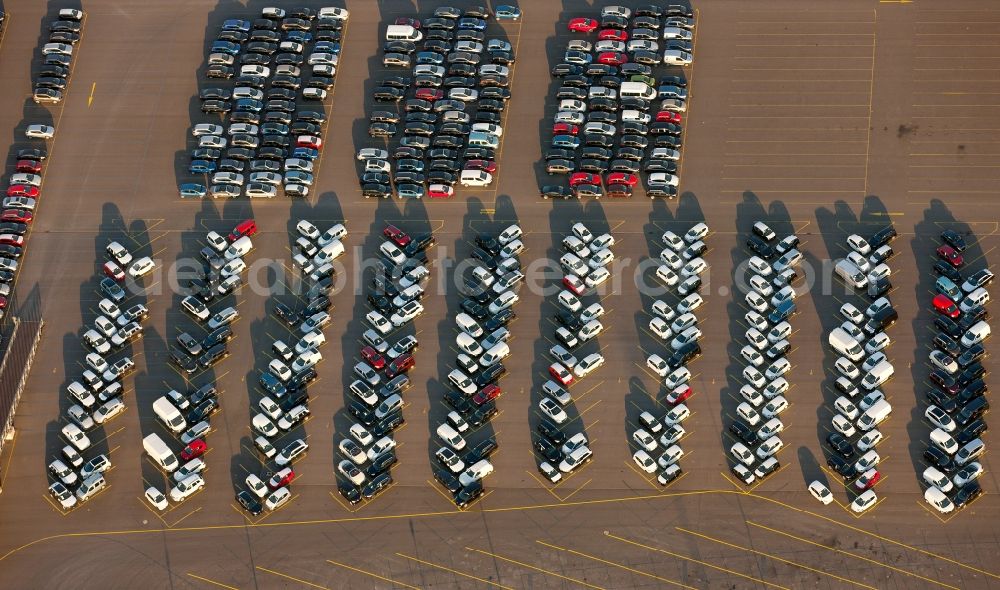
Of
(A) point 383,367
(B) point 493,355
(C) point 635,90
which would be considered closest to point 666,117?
(C) point 635,90

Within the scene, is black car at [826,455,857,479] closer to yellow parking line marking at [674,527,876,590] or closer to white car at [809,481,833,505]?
white car at [809,481,833,505]

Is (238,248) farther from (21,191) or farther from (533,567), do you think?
(533,567)

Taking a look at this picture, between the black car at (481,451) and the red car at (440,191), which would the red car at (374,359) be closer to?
the black car at (481,451)

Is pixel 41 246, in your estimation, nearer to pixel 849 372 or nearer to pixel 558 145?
pixel 558 145

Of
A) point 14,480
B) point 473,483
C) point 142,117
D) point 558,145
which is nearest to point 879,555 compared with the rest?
point 473,483

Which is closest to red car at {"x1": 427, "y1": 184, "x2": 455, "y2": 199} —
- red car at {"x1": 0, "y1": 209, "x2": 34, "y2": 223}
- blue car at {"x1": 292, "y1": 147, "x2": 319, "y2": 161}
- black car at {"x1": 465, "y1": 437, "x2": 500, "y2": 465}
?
blue car at {"x1": 292, "y1": 147, "x2": 319, "y2": 161}

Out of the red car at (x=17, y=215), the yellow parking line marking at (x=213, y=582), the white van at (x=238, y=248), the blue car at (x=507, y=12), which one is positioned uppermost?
the blue car at (x=507, y=12)

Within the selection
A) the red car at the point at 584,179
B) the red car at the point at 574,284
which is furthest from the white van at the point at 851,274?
the red car at the point at 584,179
